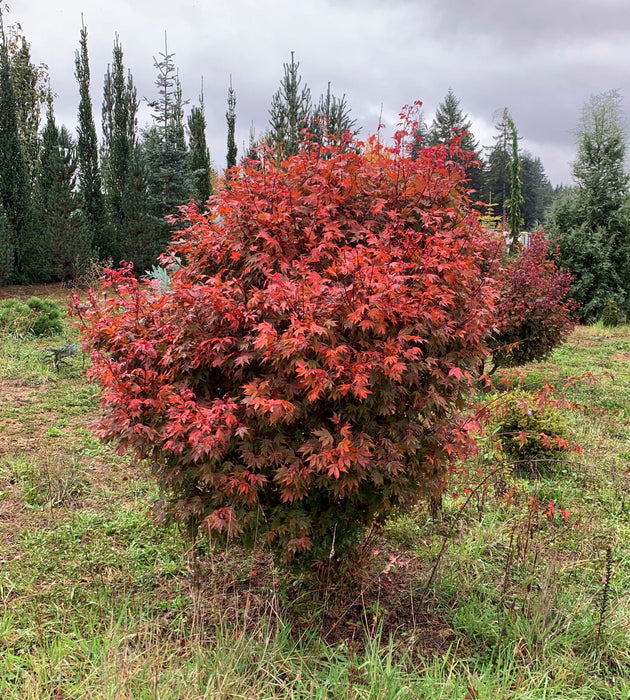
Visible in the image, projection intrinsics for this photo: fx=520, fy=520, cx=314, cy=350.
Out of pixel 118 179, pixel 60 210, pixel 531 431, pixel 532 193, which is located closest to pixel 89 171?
pixel 118 179

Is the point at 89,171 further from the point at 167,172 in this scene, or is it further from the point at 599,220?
the point at 599,220

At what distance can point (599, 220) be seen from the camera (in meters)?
13.6

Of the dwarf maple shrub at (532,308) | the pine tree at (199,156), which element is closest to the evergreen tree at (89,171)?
the pine tree at (199,156)

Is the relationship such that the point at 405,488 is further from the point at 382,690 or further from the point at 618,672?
the point at 618,672

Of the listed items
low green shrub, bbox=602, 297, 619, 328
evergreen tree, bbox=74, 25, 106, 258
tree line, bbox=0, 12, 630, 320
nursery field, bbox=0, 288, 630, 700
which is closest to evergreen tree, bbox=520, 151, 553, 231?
tree line, bbox=0, 12, 630, 320

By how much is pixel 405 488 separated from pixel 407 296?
88 centimetres

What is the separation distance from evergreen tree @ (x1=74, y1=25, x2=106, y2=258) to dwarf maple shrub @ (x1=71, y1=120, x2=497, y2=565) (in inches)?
571

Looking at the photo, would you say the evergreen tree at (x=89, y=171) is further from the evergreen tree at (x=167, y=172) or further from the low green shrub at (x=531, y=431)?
the low green shrub at (x=531, y=431)

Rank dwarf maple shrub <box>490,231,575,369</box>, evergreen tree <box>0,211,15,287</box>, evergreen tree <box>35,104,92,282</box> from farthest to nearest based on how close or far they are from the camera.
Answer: evergreen tree <box>35,104,92,282</box> → evergreen tree <box>0,211,15,287</box> → dwarf maple shrub <box>490,231,575,369</box>

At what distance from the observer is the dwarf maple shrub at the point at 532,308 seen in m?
6.75

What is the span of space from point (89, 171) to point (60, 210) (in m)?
2.84

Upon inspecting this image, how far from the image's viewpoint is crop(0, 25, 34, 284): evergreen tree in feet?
45.2

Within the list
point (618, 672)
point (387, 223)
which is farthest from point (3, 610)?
point (618, 672)

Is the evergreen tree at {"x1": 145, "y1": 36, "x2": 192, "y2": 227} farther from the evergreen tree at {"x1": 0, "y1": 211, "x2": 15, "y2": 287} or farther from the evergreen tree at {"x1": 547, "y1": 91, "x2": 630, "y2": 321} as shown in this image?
the evergreen tree at {"x1": 547, "y1": 91, "x2": 630, "y2": 321}
